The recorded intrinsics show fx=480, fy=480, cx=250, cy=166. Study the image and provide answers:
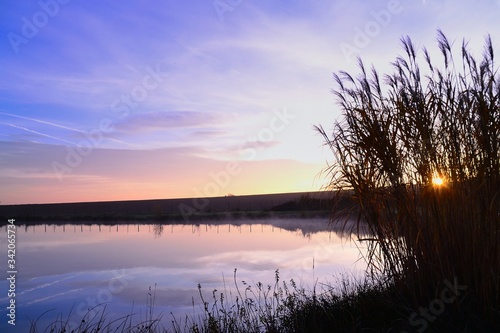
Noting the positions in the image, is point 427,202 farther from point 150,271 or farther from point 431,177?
point 150,271

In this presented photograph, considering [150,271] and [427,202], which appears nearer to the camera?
[427,202]

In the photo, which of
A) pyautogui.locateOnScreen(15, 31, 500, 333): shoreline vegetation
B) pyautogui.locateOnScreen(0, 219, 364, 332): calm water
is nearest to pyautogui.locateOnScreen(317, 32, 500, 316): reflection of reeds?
pyautogui.locateOnScreen(15, 31, 500, 333): shoreline vegetation

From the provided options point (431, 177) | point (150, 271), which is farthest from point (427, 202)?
point (150, 271)

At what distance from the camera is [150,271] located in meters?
10.5

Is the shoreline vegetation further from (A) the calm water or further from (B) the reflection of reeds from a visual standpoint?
(A) the calm water

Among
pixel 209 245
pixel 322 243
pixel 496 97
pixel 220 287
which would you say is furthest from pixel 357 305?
pixel 209 245

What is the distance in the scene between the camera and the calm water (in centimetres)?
720

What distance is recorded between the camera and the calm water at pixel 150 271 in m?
7.20

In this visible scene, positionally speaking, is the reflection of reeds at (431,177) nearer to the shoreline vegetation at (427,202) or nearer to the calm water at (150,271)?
the shoreline vegetation at (427,202)

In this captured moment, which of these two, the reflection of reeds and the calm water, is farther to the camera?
the calm water

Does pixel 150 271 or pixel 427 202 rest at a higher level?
pixel 427 202

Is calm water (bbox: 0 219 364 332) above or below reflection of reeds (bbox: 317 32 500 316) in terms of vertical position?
below

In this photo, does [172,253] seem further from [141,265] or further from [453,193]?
[453,193]

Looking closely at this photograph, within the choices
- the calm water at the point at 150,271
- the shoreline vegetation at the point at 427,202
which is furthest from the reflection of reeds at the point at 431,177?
the calm water at the point at 150,271
